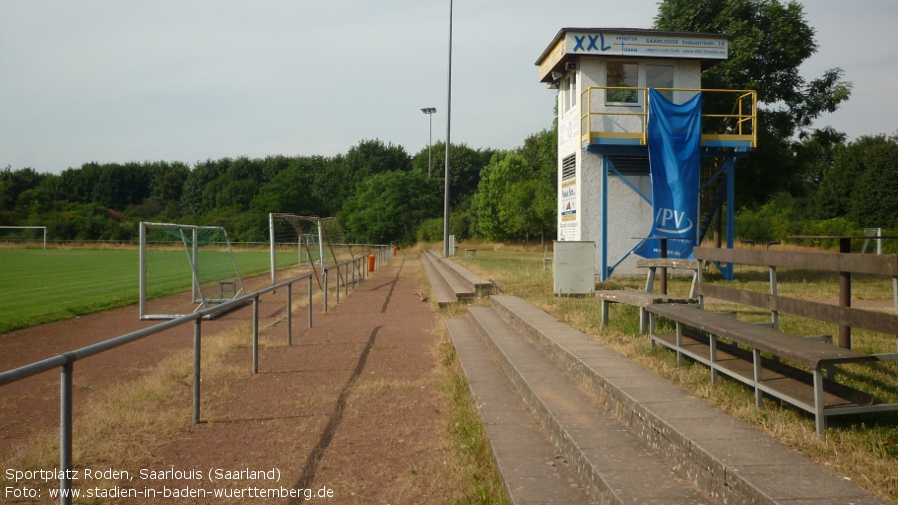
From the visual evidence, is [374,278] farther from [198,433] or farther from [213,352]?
[198,433]

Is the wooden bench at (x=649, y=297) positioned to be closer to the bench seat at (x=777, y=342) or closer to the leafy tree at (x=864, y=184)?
the bench seat at (x=777, y=342)

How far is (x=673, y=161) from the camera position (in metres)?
15.4

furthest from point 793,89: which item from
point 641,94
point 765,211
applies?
point 765,211

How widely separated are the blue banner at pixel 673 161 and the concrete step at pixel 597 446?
9972mm

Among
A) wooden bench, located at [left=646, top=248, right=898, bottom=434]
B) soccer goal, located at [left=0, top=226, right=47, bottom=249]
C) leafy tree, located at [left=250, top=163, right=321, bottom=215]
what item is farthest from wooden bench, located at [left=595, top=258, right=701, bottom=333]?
leafy tree, located at [left=250, top=163, right=321, bottom=215]

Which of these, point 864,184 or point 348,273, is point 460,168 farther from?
point 348,273

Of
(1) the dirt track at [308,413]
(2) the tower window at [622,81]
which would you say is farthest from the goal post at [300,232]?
(2) the tower window at [622,81]

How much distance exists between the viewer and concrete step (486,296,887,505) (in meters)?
2.81

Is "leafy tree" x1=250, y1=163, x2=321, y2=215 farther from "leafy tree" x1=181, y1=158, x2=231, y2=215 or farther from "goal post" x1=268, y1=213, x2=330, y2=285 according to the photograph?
"goal post" x1=268, y1=213, x2=330, y2=285

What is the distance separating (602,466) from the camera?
11.7ft

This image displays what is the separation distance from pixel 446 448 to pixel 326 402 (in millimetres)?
1778

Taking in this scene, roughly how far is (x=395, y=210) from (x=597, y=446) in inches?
2327

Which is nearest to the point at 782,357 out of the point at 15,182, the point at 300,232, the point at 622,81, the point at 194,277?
the point at 194,277

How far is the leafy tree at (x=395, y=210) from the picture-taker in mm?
62688
